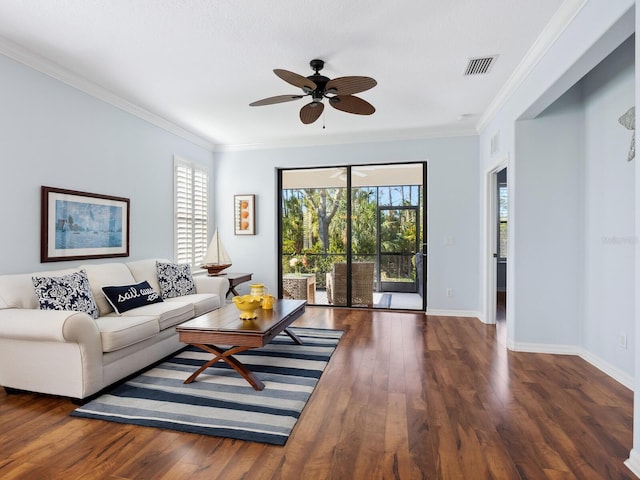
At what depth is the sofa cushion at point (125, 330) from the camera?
2588mm

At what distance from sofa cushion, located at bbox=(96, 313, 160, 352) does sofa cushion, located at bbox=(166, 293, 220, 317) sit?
0.74 metres

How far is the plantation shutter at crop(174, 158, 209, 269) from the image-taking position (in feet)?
16.5

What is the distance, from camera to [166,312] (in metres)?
3.26

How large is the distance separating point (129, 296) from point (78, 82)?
2.12 metres

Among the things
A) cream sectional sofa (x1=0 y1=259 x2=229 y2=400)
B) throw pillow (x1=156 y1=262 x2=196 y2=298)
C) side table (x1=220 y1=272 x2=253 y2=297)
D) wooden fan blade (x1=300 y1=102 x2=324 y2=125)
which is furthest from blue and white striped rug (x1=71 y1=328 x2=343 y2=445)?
wooden fan blade (x1=300 y1=102 x2=324 y2=125)

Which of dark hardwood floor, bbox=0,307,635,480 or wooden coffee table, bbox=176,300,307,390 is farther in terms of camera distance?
wooden coffee table, bbox=176,300,307,390

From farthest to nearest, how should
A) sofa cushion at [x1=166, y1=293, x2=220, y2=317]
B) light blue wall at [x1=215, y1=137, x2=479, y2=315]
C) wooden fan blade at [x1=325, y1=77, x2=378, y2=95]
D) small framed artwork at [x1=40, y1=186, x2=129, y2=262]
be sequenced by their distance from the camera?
light blue wall at [x1=215, y1=137, x2=479, y2=315]
sofa cushion at [x1=166, y1=293, x2=220, y2=317]
small framed artwork at [x1=40, y1=186, x2=129, y2=262]
wooden fan blade at [x1=325, y1=77, x2=378, y2=95]

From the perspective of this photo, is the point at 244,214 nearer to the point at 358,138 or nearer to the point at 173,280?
the point at 173,280

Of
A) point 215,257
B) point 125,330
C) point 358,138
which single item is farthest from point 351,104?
point 215,257

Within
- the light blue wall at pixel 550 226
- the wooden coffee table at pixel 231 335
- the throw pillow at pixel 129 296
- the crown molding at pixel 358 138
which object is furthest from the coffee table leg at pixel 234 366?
the crown molding at pixel 358 138

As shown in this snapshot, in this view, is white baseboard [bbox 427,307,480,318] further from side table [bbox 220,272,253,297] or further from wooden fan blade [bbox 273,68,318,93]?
wooden fan blade [bbox 273,68,318,93]

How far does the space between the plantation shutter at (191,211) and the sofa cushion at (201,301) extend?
1.09 meters

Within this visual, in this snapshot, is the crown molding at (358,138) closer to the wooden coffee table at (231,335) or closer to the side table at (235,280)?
the side table at (235,280)

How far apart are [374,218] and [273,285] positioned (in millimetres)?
1960
